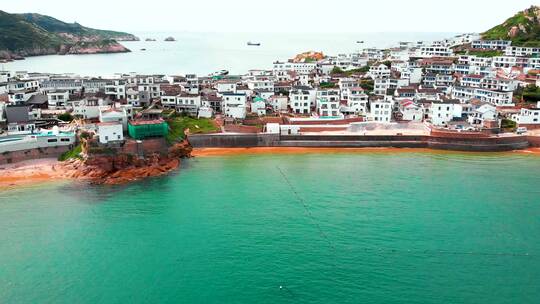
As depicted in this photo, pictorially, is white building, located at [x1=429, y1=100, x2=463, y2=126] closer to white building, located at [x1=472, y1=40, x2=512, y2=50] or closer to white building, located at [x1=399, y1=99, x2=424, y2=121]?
white building, located at [x1=399, y1=99, x2=424, y2=121]

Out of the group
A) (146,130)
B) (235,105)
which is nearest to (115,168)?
(146,130)

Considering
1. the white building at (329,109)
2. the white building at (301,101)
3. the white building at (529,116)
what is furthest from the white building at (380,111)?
the white building at (529,116)

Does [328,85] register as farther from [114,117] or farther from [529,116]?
[114,117]

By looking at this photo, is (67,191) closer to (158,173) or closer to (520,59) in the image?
(158,173)

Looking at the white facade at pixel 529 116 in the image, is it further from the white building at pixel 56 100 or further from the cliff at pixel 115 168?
the white building at pixel 56 100

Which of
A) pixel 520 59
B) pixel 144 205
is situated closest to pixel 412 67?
pixel 520 59
